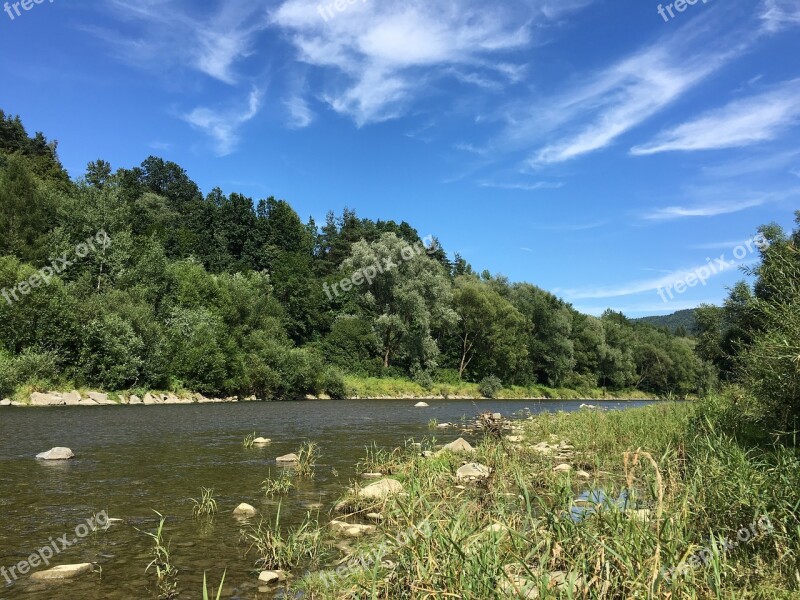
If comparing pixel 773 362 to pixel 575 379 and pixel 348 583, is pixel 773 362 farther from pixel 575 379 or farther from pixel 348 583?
pixel 575 379

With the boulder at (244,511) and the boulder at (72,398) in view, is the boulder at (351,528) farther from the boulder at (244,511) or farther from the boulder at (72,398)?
the boulder at (72,398)

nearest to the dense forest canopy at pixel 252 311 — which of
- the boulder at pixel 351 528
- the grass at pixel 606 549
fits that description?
the grass at pixel 606 549

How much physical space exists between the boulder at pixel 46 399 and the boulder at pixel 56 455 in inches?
720

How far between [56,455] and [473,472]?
10512 millimetres

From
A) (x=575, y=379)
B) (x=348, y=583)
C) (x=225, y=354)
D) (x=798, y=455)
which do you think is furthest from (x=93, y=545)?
(x=575, y=379)

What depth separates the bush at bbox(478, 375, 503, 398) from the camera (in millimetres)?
66875

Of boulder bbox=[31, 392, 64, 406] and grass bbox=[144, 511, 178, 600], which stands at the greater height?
boulder bbox=[31, 392, 64, 406]

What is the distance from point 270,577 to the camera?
20.5 feet

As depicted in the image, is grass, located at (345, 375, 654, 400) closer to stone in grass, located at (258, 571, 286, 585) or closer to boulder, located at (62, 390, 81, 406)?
boulder, located at (62, 390, 81, 406)

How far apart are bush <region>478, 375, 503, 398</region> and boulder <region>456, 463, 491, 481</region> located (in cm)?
5655

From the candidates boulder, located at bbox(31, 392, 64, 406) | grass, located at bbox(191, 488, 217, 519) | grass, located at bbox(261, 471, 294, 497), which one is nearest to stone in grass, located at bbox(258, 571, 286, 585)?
grass, located at bbox(191, 488, 217, 519)

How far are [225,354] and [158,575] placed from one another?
129 ft

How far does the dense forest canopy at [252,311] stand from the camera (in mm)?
33594

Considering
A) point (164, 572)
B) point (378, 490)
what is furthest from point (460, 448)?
point (164, 572)
